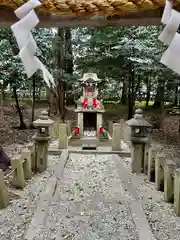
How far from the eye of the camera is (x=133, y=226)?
291 cm

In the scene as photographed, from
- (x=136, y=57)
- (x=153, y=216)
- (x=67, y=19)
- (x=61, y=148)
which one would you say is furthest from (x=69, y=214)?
(x=136, y=57)

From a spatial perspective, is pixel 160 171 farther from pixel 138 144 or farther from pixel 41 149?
pixel 41 149

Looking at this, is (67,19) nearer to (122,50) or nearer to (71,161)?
(71,161)

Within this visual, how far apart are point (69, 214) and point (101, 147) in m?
4.37

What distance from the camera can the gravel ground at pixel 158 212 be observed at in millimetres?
2828

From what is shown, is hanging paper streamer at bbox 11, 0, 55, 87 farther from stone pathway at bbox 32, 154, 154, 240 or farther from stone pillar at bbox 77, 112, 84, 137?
stone pillar at bbox 77, 112, 84, 137

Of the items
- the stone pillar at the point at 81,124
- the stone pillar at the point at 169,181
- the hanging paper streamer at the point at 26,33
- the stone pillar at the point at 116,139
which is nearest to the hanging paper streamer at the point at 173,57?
the hanging paper streamer at the point at 26,33

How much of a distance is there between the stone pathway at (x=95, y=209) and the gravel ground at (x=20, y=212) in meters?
0.23

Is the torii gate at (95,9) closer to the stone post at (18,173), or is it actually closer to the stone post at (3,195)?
the stone post at (3,195)

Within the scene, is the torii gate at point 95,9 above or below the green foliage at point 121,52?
below

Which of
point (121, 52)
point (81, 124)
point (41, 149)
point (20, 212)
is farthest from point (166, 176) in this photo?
point (121, 52)

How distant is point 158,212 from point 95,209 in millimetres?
745

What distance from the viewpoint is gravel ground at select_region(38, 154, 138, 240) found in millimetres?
2748

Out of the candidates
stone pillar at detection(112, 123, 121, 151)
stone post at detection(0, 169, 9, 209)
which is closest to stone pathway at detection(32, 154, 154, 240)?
stone post at detection(0, 169, 9, 209)
